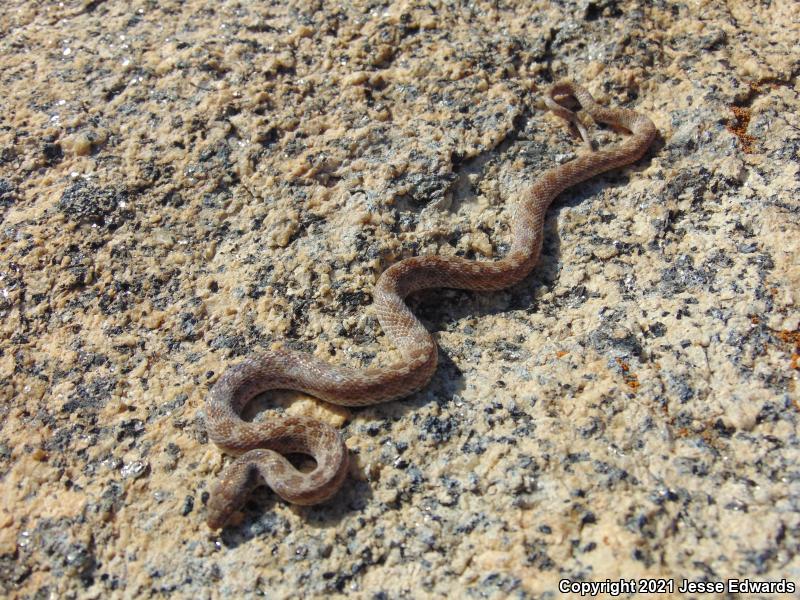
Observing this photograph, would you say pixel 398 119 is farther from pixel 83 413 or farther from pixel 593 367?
pixel 83 413

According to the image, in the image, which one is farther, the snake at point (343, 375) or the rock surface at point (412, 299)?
the snake at point (343, 375)

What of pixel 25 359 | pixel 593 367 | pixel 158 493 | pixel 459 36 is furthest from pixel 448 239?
pixel 25 359

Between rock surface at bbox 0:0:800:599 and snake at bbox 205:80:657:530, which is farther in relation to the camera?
snake at bbox 205:80:657:530

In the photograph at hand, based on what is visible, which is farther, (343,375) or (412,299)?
(412,299)
